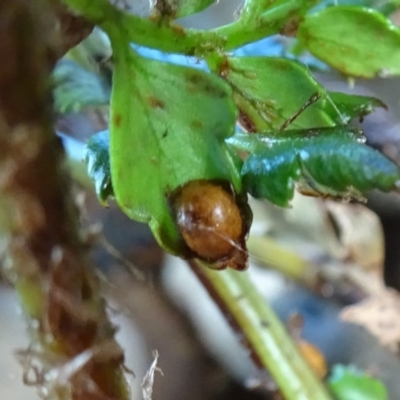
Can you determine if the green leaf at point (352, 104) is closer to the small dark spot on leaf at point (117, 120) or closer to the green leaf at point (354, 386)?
the small dark spot on leaf at point (117, 120)

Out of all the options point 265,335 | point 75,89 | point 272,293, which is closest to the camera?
point 75,89

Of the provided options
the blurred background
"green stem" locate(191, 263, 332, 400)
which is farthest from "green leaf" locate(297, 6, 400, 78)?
the blurred background

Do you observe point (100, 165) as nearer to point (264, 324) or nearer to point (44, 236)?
point (44, 236)

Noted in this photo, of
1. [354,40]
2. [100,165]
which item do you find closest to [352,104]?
[354,40]

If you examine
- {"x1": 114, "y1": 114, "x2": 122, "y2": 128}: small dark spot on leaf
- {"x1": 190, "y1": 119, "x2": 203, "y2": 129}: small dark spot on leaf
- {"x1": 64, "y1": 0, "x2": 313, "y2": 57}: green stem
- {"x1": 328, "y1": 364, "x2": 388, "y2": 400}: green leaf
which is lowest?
{"x1": 328, "y1": 364, "x2": 388, "y2": 400}: green leaf

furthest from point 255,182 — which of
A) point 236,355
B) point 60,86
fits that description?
point 236,355

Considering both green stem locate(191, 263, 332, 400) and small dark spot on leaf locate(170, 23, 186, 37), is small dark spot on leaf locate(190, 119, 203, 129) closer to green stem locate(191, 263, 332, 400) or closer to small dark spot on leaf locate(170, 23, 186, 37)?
small dark spot on leaf locate(170, 23, 186, 37)
